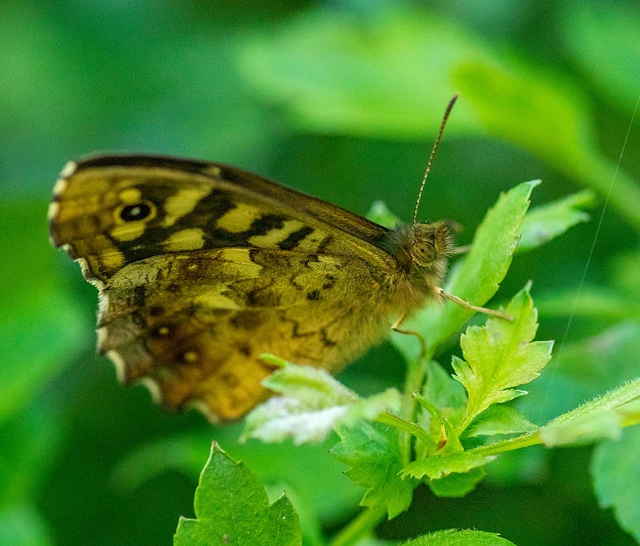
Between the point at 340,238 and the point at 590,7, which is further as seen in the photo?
the point at 590,7

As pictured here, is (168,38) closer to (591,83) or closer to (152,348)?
(591,83)

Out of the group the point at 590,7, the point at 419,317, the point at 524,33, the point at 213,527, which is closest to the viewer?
the point at 213,527

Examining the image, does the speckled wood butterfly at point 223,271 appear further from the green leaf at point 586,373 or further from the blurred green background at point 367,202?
the green leaf at point 586,373

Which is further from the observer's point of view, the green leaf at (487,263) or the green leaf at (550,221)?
the green leaf at (550,221)

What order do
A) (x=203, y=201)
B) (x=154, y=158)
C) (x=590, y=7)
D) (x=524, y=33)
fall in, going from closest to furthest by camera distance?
(x=154, y=158) → (x=203, y=201) → (x=590, y=7) → (x=524, y=33)

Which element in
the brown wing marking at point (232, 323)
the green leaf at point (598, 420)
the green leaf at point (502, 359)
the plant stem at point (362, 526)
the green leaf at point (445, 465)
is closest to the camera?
the green leaf at point (598, 420)

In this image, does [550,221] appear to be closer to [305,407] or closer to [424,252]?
[424,252]

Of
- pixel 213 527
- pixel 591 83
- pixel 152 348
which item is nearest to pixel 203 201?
pixel 152 348

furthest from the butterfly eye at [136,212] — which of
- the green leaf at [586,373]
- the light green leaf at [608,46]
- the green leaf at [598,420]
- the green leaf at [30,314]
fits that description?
the light green leaf at [608,46]
